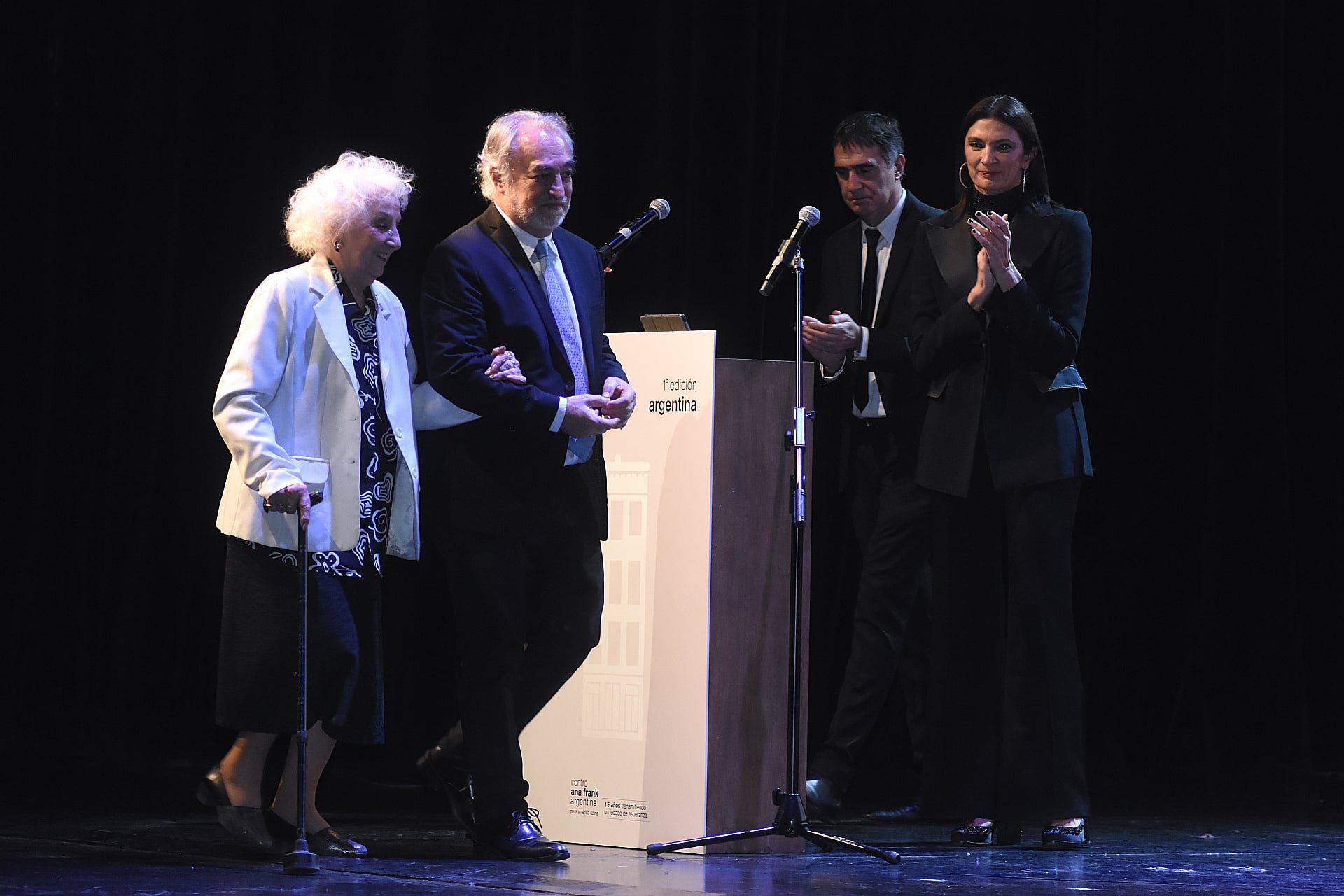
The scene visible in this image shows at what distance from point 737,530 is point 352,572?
2.97 feet

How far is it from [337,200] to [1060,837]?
7.45 ft

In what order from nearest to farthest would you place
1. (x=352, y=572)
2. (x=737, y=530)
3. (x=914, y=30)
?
(x=352, y=572) → (x=737, y=530) → (x=914, y=30)

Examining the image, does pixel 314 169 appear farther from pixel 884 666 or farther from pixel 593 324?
pixel 884 666

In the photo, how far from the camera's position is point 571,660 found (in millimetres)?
3551

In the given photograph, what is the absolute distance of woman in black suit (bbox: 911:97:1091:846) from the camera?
3646 mm

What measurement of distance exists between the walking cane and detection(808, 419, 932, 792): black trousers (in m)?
1.48

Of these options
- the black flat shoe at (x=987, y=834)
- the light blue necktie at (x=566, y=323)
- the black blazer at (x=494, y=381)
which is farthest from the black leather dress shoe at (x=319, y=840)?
the black flat shoe at (x=987, y=834)

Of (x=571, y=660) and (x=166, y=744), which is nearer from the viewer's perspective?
(x=571, y=660)

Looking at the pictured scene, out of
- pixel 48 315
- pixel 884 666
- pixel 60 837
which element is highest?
pixel 48 315

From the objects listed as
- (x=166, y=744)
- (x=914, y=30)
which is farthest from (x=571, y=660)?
(x=914, y=30)

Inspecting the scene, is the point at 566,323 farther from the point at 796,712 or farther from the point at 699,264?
the point at 699,264

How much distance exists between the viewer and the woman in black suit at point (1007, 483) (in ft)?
12.0

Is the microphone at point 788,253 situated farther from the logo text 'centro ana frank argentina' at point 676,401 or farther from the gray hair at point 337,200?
the gray hair at point 337,200

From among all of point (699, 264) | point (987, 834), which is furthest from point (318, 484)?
point (699, 264)
